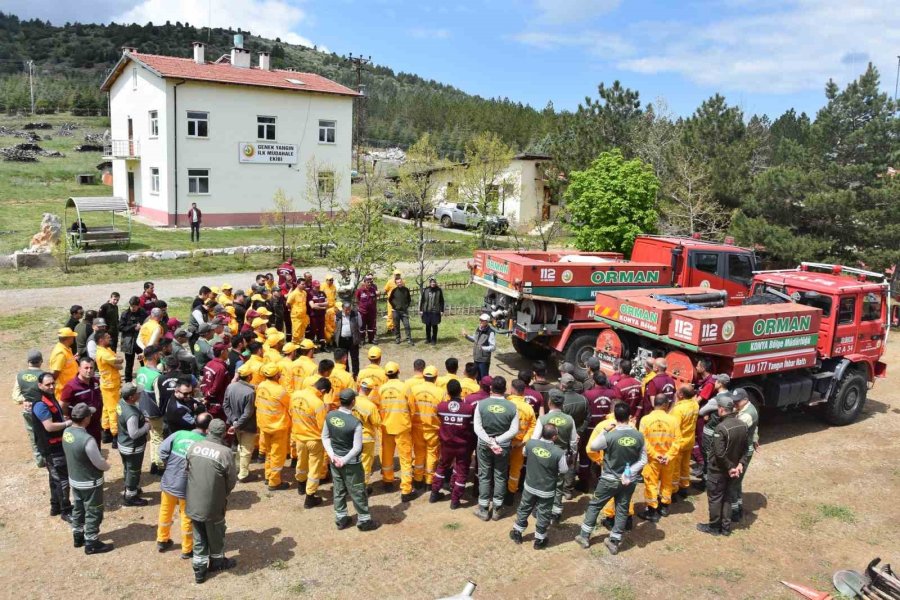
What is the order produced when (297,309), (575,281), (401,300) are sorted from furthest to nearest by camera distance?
1. (401,300)
2. (297,309)
3. (575,281)

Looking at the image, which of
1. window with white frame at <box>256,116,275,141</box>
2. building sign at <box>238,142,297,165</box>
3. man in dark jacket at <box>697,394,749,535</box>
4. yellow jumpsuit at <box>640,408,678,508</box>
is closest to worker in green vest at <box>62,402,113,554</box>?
yellow jumpsuit at <box>640,408,678,508</box>

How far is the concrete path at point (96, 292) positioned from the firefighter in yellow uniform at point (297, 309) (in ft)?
19.8

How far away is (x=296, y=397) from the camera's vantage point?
290 inches

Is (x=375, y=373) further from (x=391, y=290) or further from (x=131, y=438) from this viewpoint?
(x=391, y=290)

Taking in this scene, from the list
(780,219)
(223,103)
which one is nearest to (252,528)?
(780,219)

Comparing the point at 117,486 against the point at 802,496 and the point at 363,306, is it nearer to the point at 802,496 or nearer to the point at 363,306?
the point at 363,306

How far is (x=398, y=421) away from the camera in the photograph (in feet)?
25.0

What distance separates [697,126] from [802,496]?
19.6m

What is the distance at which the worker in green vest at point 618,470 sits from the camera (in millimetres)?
6574

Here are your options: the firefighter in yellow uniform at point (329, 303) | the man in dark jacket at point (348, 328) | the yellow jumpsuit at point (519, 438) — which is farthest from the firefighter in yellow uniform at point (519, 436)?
the firefighter in yellow uniform at point (329, 303)

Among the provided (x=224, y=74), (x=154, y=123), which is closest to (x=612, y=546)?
(x=224, y=74)

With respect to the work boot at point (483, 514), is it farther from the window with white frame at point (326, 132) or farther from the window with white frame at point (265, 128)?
the window with white frame at point (326, 132)

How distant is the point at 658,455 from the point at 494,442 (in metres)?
1.82

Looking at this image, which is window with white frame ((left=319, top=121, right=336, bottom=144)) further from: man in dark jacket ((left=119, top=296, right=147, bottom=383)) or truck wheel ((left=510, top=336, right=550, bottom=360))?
man in dark jacket ((left=119, top=296, right=147, bottom=383))
